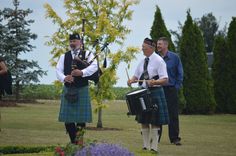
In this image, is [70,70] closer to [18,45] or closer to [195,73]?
[195,73]

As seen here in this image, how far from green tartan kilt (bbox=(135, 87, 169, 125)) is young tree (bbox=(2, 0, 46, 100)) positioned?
98.2 feet

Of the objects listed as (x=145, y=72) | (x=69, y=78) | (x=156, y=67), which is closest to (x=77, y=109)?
(x=69, y=78)

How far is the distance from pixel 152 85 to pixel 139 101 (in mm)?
398

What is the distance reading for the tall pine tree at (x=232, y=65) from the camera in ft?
90.7

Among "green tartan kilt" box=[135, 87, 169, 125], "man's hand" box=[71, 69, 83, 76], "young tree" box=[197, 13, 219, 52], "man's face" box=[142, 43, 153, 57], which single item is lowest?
"green tartan kilt" box=[135, 87, 169, 125]

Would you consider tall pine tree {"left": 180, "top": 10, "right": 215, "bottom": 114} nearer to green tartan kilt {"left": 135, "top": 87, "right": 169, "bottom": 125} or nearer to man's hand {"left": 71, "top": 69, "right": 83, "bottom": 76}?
green tartan kilt {"left": 135, "top": 87, "right": 169, "bottom": 125}

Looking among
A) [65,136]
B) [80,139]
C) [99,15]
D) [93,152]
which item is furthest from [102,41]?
[93,152]

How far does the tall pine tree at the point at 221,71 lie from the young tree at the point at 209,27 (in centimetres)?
3584

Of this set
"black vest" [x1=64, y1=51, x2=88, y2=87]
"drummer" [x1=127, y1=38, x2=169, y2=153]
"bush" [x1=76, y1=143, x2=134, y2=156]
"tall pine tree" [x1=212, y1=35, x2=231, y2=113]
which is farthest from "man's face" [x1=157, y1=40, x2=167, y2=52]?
"tall pine tree" [x1=212, y1=35, x2=231, y2=113]

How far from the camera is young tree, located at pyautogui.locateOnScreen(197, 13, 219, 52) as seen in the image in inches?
2564

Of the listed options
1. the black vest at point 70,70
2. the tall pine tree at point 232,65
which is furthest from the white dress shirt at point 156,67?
the tall pine tree at point 232,65

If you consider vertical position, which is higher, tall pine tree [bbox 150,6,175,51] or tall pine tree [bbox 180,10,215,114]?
tall pine tree [bbox 150,6,175,51]

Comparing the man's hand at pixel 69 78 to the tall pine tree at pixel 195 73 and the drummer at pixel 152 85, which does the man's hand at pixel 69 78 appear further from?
the tall pine tree at pixel 195 73

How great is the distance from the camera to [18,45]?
3881 cm
